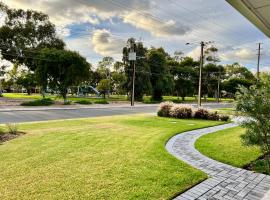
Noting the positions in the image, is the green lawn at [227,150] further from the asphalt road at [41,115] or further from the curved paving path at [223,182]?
the asphalt road at [41,115]

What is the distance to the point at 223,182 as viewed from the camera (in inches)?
213

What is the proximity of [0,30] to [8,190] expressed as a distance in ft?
127

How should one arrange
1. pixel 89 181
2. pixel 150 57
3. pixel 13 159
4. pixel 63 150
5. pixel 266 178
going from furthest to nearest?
1. pixel 150 57
2. pixel 63 150
3. pixel 13 159
4. pixel 266 178
5. pixel 89 181

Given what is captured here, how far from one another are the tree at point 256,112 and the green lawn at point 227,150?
485 millimetres

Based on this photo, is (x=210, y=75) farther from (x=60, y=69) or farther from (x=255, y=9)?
(x=255, y=9)

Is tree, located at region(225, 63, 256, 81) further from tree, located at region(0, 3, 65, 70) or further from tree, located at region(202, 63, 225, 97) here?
tree, located at region(0, 3, 65, 70)

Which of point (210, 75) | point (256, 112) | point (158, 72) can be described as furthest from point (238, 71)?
point (256, 112)

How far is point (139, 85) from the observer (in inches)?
1644

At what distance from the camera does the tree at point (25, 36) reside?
37156 mm

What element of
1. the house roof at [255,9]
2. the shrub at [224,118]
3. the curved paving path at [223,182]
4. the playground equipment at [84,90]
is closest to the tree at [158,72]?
the playground equipment at [84,90]

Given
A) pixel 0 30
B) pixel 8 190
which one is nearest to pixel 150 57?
pixel 0 30

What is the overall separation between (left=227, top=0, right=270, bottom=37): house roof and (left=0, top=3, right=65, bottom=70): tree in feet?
119

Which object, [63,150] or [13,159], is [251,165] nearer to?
[63,150]

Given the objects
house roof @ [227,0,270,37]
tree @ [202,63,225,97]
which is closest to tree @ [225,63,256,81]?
tree @ [202,63,225,97]
